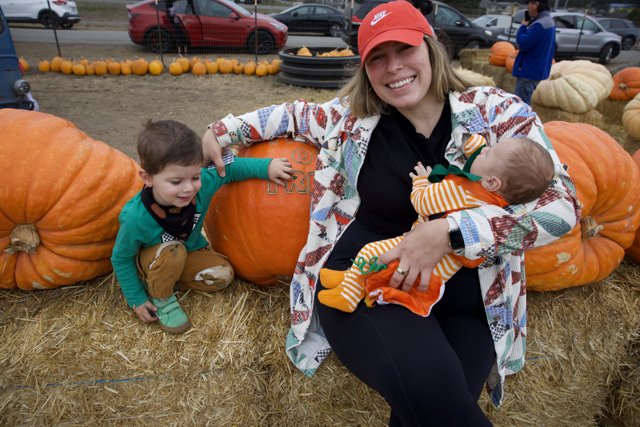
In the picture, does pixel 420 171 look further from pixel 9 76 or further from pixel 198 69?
pixel 198 69

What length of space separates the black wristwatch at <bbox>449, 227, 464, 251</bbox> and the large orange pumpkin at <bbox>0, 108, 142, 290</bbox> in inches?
61.3

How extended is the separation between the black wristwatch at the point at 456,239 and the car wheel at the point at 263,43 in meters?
13.1

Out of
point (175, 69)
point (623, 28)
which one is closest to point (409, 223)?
point (175, 69)

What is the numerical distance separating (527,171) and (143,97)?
8.41 meters

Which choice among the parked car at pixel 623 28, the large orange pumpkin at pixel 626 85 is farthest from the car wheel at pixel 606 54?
the large orange pumpkin at pixel 626 85

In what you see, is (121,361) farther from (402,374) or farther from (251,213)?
(402,374)

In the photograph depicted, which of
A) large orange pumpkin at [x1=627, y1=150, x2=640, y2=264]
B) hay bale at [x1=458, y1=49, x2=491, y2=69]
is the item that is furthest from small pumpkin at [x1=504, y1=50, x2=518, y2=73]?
large orange pumpkin at [x1=627, y1=150, x2=640, y2=264]

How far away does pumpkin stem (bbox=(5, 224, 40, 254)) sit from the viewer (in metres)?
2.10

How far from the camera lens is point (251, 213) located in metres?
2.28

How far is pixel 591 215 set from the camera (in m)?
2.43

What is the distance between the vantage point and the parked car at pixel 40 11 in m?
16.7

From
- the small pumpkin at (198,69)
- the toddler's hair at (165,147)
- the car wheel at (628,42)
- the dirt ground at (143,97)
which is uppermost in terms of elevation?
the toddler's hair at (165,147)

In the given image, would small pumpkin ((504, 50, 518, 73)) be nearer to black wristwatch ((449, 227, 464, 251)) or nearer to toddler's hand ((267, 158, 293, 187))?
toddler's hand ((267, 158, 293, 187))

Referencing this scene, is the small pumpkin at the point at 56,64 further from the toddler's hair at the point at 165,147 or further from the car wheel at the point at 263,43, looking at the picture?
the toddler's hair at the point at 165,147
